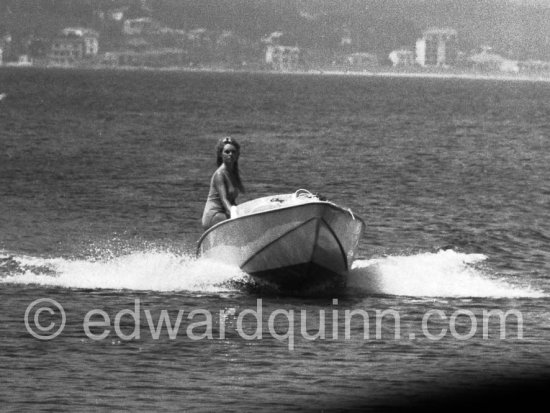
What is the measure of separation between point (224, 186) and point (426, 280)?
4216 millimetres

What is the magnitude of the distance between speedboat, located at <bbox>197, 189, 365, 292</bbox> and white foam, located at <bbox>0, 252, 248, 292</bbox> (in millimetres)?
447

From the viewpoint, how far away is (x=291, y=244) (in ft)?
75.6

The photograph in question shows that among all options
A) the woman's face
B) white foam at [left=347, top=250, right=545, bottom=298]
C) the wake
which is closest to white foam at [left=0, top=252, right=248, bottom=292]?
the wake

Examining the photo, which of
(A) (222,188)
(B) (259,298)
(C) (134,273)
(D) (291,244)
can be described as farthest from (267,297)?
(C) (134,273)

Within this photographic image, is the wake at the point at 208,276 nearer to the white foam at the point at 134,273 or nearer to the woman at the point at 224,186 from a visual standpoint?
the white foam at the point at 134,273

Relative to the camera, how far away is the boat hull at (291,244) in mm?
22781

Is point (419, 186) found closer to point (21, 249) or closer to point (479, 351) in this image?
point (21, 249)

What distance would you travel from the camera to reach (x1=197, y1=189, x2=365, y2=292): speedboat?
74.7 feet

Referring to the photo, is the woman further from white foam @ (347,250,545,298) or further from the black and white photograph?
white foam @ (347,250,545,298)

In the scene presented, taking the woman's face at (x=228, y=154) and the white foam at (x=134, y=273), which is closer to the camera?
the woman's face at (x=228, y=154)

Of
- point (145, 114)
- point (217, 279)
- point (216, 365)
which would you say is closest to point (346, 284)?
point (217, 279)

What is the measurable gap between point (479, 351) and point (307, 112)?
314 ft

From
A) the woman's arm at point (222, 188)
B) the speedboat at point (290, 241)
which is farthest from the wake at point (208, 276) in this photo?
the woman's arm at point (222, 188)

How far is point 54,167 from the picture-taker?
5203 cm
